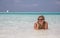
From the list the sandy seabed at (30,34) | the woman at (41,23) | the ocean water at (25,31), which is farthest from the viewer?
the woman at (41,23)

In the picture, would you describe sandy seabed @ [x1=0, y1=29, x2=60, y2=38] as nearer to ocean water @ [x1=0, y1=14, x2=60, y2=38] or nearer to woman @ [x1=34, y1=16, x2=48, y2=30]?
ocean water @ [x1=0, y1=14, x2=60, y2=38]

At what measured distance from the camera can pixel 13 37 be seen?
4.09 metres

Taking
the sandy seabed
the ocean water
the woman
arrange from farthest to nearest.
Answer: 1. the woman
2. the ocean water
3. the sandy seabed

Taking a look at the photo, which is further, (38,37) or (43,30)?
(43,30)

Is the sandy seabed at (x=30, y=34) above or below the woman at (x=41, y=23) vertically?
below

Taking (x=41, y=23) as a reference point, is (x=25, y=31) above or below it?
below

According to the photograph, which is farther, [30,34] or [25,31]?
[25,31]

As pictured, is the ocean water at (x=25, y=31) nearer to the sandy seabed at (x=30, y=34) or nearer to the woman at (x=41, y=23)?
the sandy seabed at (x=30, y=34)

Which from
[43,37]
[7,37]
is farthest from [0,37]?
[43,37]

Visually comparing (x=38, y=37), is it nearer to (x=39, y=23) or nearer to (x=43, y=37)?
(x=43, y=37)

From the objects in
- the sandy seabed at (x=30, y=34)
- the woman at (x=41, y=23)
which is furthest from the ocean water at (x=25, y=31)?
Result: the woman at (x=41, y=23)

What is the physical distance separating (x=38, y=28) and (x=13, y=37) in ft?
4.13

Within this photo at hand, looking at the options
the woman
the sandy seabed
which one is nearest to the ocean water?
the sandy seabed

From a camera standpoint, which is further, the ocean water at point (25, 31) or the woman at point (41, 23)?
the woman at point (41, 23)
